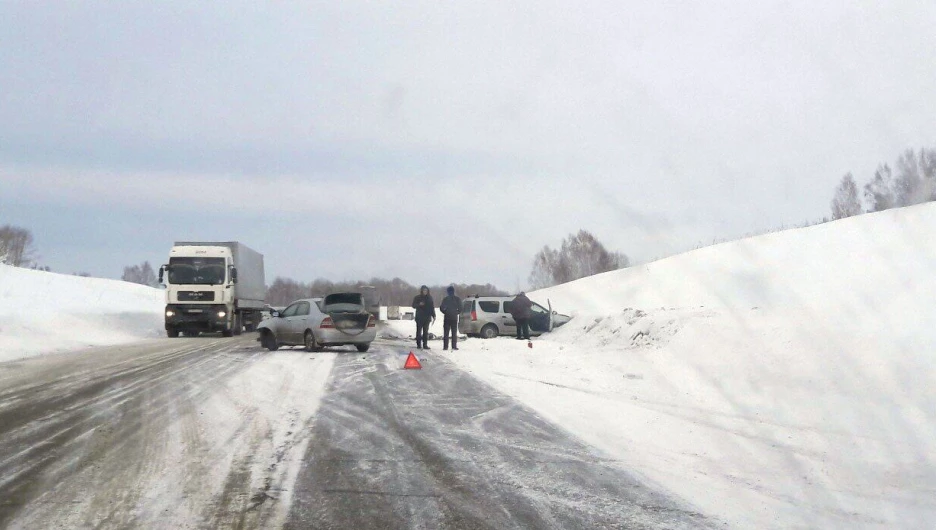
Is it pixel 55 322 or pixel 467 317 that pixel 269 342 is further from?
pixel 55 322

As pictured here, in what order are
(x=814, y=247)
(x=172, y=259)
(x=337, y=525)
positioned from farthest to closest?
(x=172, y=259), (x=814, y=247), (x=337, y=525)

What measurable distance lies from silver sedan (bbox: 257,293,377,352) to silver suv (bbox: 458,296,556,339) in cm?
829

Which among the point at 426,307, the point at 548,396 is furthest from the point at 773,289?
the point at 548,396

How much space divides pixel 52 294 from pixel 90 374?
48244mm

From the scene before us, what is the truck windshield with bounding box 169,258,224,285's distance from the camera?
31.5m

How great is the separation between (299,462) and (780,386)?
753 cm

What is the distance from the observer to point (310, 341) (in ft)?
72.6

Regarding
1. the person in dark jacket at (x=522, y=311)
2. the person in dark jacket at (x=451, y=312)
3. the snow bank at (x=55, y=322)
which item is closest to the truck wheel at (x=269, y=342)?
the person in dark jacket at (x=451, y=312)

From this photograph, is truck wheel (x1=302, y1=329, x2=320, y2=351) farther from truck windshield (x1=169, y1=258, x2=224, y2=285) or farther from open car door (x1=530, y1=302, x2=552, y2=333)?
truck windshield (x1=169, y1=258, x2=224, y2=285)

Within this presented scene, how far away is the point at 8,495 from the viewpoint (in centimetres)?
578

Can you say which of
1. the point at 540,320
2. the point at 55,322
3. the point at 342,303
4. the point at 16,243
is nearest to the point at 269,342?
the point at 342,303

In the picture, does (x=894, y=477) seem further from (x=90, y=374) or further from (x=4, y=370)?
(x=4, y=370)

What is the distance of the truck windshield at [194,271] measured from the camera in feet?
103

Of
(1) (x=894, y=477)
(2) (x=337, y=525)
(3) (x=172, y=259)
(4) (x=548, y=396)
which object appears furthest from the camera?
(3) (x=172, y=259)
